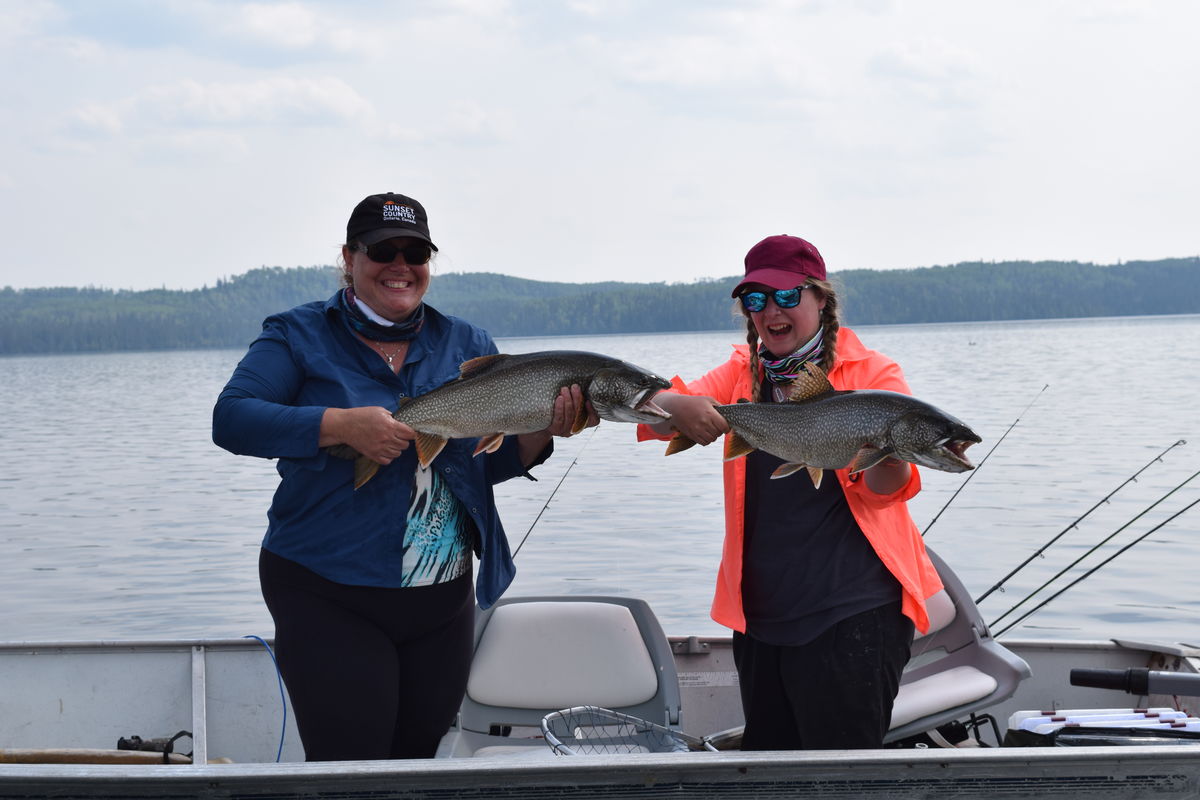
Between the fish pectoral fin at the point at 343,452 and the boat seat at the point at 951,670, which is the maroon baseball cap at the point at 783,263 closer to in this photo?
the fish pectoral fin at the point at 343,452

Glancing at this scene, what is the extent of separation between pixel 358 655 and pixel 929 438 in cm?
172

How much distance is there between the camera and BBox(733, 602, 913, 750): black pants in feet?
11.2

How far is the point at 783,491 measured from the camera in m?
3.63

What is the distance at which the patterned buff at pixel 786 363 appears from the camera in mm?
3732

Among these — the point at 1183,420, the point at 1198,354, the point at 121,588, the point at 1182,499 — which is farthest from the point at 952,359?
the point at 121,588

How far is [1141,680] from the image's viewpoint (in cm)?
428

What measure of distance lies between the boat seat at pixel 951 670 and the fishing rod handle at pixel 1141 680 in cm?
24

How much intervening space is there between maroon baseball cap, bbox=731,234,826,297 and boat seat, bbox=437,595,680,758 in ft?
5.13

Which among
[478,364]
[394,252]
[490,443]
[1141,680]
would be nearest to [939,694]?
[1141,680]

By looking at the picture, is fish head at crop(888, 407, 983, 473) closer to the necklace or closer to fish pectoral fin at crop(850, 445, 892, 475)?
fish pectoral fin at crop(850, 445, 892, 475)

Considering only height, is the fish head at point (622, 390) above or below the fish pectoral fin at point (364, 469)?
above

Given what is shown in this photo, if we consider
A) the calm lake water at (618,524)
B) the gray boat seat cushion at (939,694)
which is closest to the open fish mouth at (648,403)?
the gray boat seat cushion at (939,694)

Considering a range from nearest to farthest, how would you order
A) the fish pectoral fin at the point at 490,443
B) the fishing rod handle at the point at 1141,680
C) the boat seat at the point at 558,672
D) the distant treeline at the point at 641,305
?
the fish pectoral fin at the point at 490,443 → the fishing rod handle at the point at 1141,680 → the boat seat at the point at 558,672 → the distant treeline at the point at 641,305

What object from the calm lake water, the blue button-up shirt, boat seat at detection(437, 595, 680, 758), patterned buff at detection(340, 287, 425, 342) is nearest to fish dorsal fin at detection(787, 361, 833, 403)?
the blue button-up shirt
